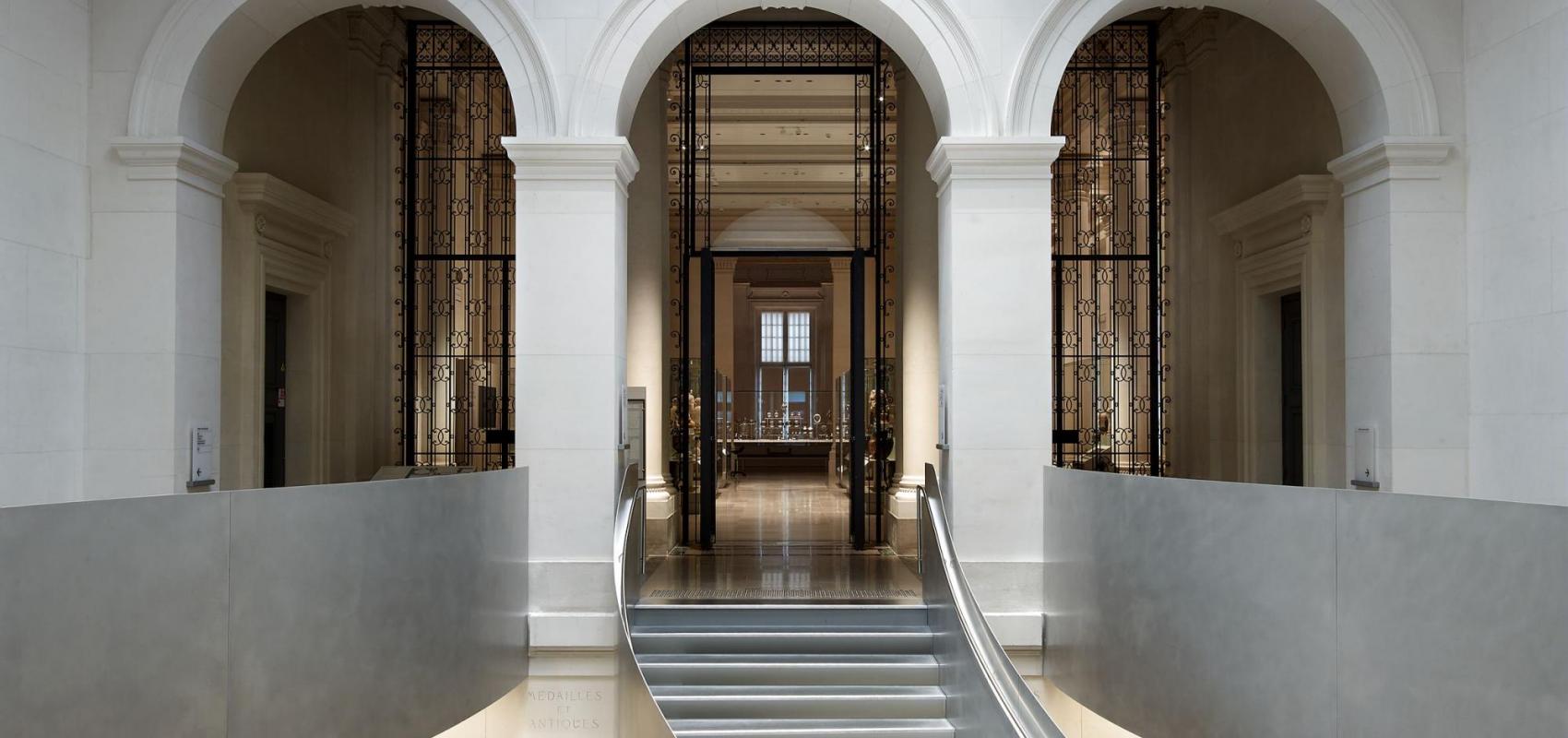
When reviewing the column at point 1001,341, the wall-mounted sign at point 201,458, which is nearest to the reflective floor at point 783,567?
the column at point 1001,341

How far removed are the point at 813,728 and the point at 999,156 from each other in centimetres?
399

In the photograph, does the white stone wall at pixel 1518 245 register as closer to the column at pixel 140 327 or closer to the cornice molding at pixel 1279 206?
the cornice molding at pixel 1279 206

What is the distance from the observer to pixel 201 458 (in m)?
7.39

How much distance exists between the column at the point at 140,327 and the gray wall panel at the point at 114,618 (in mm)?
2997

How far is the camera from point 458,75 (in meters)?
11.4

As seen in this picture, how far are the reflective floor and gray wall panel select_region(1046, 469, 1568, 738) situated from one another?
1633mm

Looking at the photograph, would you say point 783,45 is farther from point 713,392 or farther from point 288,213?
point 288,213

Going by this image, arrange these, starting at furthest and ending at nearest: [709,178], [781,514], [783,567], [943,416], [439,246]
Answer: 1. [781,514]
2. [439,246]
3. [709,178]
4. [783,567]
5. [943,416]

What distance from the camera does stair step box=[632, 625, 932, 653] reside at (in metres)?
7.11

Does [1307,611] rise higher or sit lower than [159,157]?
lower

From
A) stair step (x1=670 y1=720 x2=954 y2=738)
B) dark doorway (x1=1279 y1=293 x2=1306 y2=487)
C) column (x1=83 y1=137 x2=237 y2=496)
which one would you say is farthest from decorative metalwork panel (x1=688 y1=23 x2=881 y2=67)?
stair step (x1=670 y1=720 x2=954 y2=738)

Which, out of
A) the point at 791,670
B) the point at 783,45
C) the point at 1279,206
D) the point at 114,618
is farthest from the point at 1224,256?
the point at 114,618

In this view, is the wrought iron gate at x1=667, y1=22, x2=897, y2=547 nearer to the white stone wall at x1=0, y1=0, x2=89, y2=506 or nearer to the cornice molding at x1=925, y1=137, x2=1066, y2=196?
the cornice molding at x1=925, y1=137, x2=1066, y2=196

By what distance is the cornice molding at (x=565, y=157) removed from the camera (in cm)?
738
